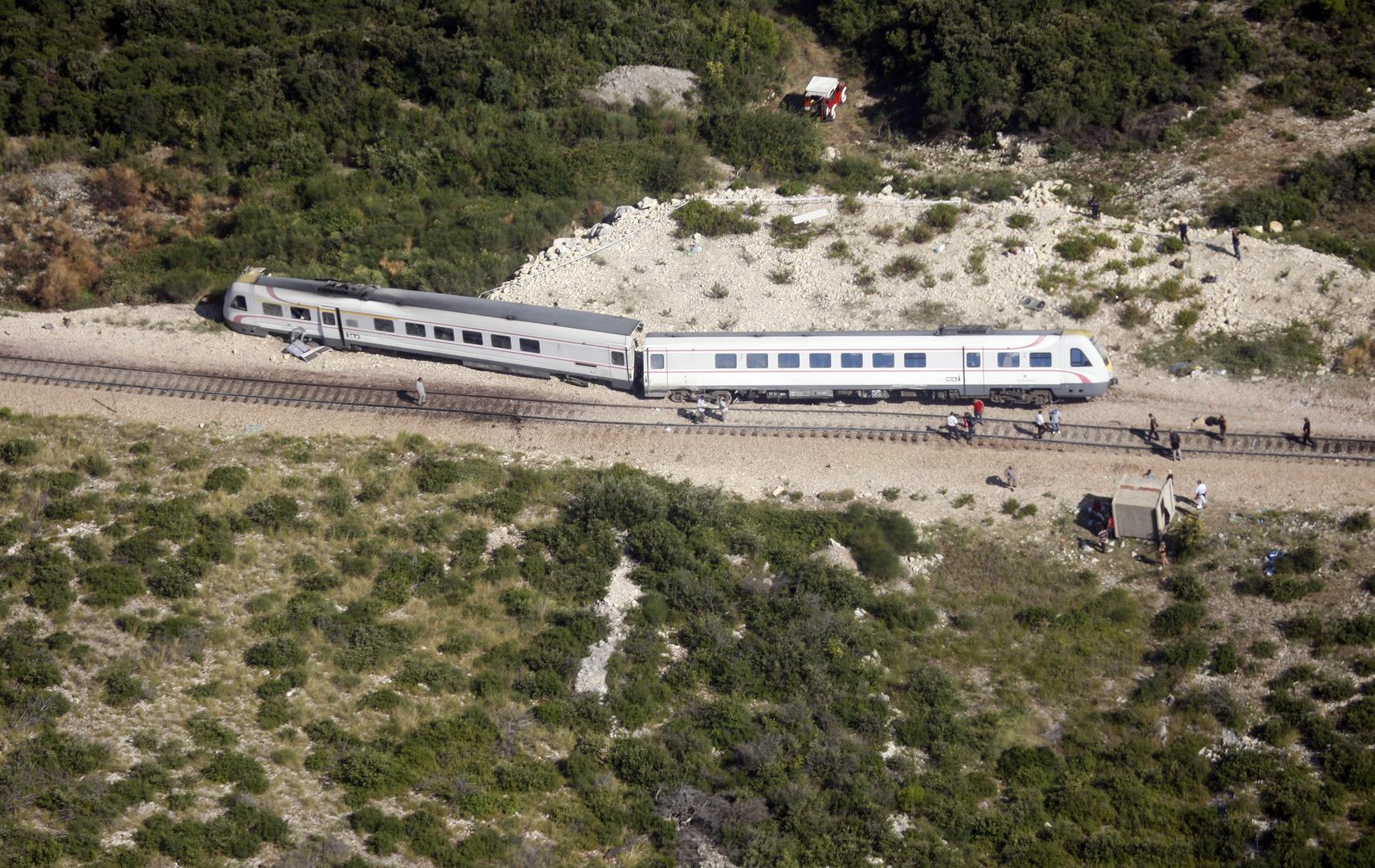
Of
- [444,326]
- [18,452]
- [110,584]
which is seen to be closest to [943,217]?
[444,326]

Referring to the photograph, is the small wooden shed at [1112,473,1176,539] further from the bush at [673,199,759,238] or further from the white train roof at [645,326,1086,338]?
the bush at [673,199,759,238]

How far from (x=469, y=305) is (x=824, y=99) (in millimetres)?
23129

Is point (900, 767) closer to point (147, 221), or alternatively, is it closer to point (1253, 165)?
point (1253, 165)

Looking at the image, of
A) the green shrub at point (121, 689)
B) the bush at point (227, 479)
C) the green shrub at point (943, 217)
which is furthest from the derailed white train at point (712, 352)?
the green shrub at point (121, 689)

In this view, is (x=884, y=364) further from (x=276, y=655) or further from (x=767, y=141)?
(x=276, y=655)

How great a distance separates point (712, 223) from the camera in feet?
170

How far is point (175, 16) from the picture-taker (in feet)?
218

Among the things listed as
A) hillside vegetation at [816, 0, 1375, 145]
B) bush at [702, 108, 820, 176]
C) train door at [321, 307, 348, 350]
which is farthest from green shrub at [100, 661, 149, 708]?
hillside vegetation at [816, 0, 1375, 145]

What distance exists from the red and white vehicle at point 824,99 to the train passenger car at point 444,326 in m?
20.3

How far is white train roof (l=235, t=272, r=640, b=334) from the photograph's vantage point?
44.5 m

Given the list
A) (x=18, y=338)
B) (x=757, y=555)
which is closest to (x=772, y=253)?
(x=757, y=555)

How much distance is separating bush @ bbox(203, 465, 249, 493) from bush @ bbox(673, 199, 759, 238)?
19.1m

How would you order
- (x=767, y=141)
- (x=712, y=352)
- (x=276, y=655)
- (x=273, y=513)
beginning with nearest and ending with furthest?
1. (x=276, y=655)
2. (x=273, y=513)
3. (x=712, y=352)
4. (x=767, y=141)

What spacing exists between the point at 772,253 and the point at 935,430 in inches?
454
